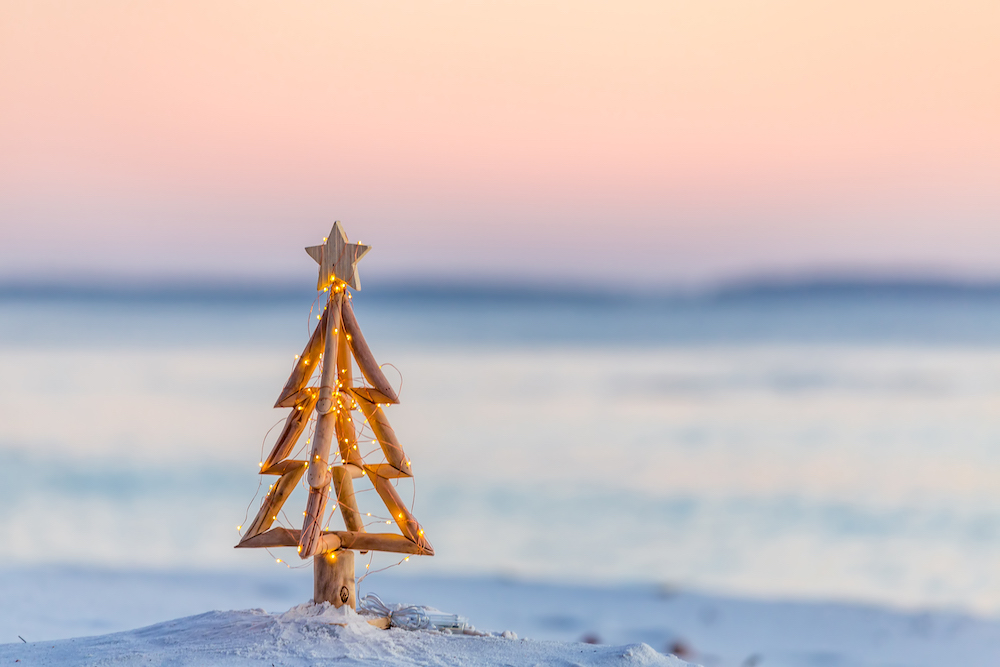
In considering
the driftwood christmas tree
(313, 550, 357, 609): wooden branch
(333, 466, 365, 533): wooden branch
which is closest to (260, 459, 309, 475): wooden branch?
the driftwood christmas tree

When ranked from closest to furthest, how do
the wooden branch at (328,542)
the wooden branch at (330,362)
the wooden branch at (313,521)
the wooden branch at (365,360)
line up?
the wooden branch at (313,521)
the wooden branch at (328,542)
the wooden branch at (330,362)
the wooden branch at (365,360)

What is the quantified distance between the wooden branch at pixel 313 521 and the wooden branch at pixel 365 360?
0.61 m

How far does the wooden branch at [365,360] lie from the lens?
499 cm

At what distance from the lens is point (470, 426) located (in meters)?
17.3

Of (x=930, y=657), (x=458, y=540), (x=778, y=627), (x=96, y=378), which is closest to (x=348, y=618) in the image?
(x=778, y=627)

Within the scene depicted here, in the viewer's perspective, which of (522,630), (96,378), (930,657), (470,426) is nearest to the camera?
(930,657)

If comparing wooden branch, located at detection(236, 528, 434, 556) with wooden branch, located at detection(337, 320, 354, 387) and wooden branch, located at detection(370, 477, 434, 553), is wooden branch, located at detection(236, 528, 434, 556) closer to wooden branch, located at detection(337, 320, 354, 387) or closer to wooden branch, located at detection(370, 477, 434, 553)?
wooden branch, located at detection(370, 477, 434, 553)

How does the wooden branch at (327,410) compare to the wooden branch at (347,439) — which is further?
the wooden branch at (347,439)

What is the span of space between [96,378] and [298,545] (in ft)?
57.3

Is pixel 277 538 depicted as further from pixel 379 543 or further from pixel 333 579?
pixel 379 543

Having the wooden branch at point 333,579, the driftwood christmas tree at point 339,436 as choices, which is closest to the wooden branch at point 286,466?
the driftwood christmas tree at point 339,436

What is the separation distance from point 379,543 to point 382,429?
2.07 feet

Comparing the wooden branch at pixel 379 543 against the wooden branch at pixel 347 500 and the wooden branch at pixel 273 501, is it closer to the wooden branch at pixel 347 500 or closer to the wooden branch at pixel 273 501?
the wooden branch at pixel 347 500

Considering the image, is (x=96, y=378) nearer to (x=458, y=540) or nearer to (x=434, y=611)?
(x=458, y=540)
